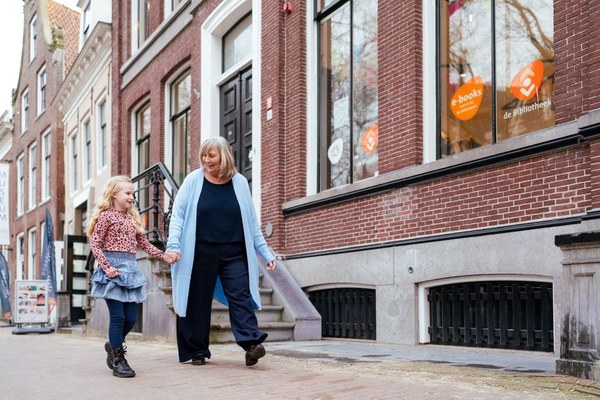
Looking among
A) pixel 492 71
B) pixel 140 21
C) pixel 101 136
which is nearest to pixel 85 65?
pixel 101 136

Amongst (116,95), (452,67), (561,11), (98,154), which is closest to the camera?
(561,11)

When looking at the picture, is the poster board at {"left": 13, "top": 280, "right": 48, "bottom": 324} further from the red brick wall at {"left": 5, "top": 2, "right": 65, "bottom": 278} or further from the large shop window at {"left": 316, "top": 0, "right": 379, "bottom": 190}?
the large shop window at {"left": 316, "top": 0, "right": 379, "bottom": 190}

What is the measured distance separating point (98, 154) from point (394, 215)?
548 inches

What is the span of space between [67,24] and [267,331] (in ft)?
Result: 72.1

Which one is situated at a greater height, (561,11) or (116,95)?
(116,95)

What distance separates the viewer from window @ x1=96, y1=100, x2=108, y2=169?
2012 cm

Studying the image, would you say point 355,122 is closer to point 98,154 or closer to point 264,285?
point 264,285

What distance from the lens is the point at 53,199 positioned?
25016 mm

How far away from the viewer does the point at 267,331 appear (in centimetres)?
841

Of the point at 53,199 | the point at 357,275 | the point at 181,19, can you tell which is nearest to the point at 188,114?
the point at 181,19

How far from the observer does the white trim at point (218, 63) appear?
11.3m

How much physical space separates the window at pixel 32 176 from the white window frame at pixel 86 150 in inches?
278

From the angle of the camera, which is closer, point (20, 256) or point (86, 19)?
point (86, 19)

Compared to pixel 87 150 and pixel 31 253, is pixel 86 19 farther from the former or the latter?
pixel 31 253
